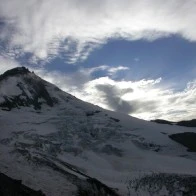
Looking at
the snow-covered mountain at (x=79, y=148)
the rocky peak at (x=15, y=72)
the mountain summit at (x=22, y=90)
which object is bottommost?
the snow-covered mountain at (x=79, y=148)

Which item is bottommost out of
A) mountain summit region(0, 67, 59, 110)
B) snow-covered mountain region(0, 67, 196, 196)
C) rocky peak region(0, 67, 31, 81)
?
snow-covered mountain region(0, 67, 196, 196)

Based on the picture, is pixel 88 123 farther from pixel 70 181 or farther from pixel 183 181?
pixel 70 181

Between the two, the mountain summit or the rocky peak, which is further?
the rocky peak

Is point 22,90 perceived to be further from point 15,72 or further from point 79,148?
point 79,148

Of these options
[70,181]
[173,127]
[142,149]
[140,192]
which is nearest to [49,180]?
[70,181]

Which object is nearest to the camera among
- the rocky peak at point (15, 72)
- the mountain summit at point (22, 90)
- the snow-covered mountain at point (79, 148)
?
the snow-covered mountain at point (79, 148)

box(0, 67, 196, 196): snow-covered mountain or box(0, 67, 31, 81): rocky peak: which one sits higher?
box(0, 67, 31, 81): rocky peak

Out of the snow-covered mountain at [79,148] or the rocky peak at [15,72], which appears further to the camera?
the rocky peak at [15,72]

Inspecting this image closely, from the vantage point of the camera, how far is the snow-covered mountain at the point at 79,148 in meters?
55.6

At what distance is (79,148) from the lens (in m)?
92.2

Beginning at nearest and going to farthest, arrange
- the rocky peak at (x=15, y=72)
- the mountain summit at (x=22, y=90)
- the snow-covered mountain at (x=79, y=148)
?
the snow-covered mountain at (x=79, y=148), the mountain summit at (x=22, y=90), the rocky peak at (x=15, y=72)

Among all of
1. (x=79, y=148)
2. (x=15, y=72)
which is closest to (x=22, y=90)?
(x=15, y=72)

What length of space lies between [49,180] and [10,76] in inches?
3315

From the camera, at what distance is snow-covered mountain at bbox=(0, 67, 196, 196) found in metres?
55.6
